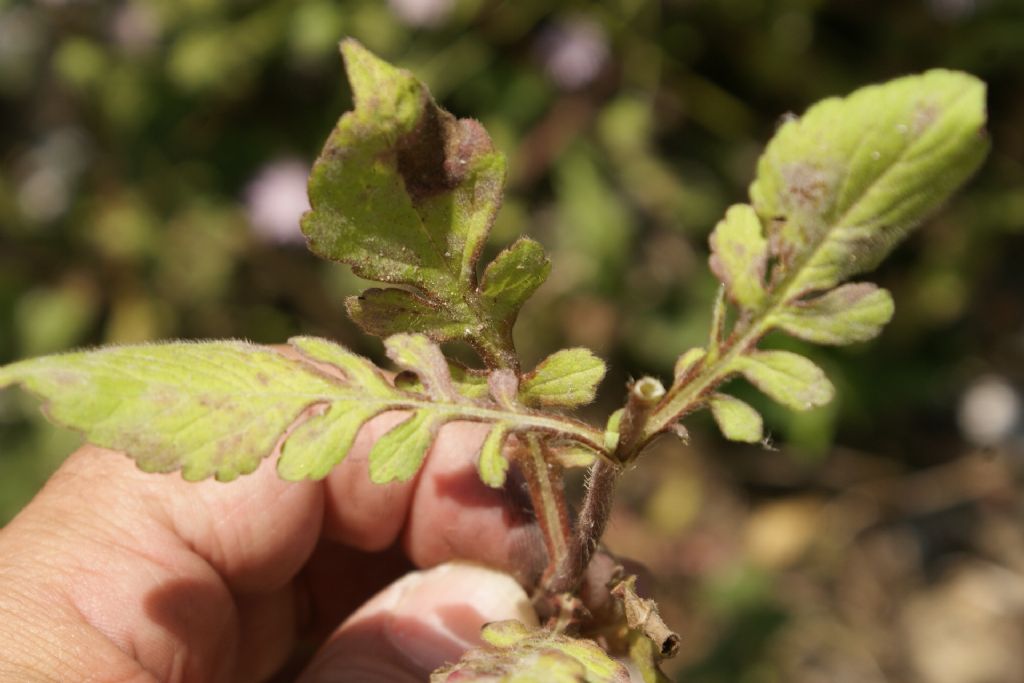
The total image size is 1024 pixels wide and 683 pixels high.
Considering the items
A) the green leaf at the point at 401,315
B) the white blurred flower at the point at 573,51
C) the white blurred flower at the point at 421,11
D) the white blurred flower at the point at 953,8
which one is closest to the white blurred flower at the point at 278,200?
the white blurred flower at the point at 421,11

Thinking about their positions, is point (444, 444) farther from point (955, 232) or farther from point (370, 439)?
point (955, 232)

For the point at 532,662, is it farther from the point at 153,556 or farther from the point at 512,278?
the point at 153,556

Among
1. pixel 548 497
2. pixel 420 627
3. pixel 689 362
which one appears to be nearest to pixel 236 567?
pixel 420 627

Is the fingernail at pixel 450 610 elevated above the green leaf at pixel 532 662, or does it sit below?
below

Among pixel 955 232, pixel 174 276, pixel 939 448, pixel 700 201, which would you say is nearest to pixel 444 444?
pixel 700 201

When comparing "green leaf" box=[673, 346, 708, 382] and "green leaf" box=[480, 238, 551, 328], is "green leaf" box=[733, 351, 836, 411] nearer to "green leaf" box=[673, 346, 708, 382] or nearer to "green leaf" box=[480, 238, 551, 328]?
"green leaf" box=[673, 346, 708, 382]

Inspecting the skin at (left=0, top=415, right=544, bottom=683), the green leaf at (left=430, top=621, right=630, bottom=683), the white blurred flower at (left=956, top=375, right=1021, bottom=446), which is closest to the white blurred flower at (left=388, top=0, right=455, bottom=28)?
the skin at (left=0, top=415, right=544, bottom=683)

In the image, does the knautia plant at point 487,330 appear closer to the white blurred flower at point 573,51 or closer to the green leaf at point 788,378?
the green leaf at point 788,378
